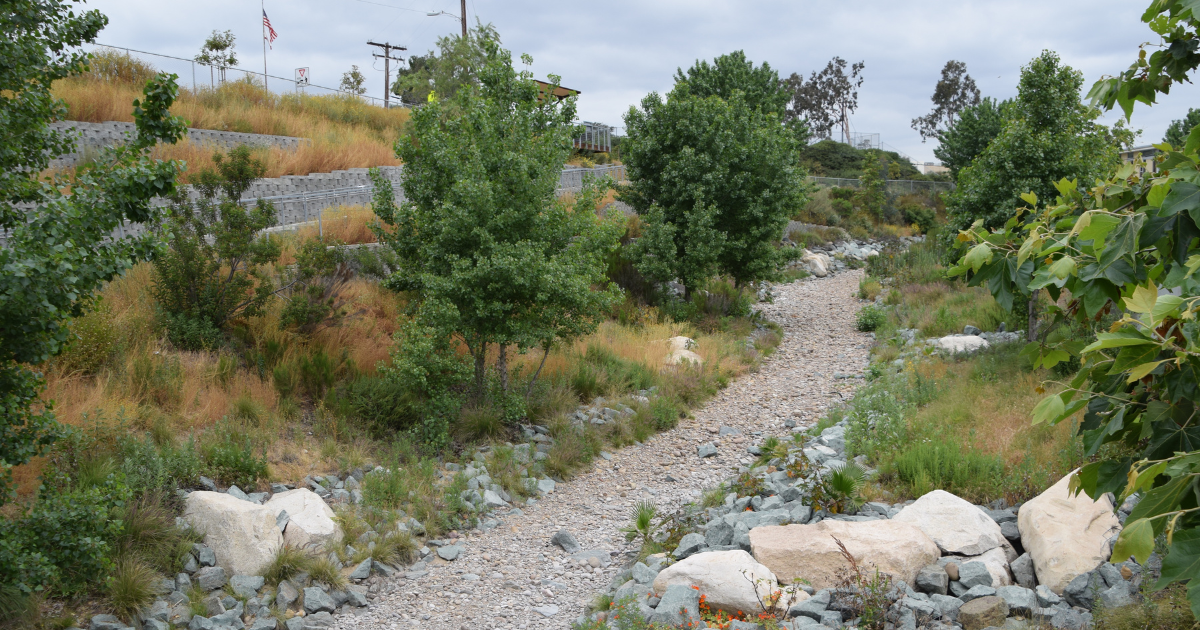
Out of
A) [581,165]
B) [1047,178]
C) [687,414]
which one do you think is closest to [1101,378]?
[687,414]

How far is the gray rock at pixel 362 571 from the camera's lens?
663cm

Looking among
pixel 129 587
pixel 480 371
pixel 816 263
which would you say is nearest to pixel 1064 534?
pixel 129 587

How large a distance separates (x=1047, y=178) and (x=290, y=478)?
41.4 ft

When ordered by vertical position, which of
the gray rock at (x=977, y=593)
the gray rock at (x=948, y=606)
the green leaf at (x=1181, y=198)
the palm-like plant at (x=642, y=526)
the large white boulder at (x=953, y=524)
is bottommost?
the palm-like plant at (x=642, y=526)

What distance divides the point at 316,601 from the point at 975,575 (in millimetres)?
5374

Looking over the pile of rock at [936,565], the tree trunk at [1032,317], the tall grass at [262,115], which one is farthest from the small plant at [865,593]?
the tall grass at [262,115]

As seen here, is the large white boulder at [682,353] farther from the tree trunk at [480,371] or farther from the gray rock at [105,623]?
the gray rock at [105,623]

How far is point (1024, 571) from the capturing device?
17.9ft

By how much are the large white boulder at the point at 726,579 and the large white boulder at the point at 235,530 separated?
3.58m

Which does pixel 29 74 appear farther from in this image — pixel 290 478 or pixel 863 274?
pixel 863 274

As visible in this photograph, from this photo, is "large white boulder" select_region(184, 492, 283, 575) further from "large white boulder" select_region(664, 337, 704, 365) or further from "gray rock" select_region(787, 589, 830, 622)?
"large white boulder" select_region(664, 337, 704, 365)

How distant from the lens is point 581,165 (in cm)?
3300

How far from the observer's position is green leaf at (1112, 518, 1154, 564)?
175 centimetres

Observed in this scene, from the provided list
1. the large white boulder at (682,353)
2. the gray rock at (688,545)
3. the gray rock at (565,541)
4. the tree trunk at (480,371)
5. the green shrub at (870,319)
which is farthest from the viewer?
the green shrub at (870,319)
